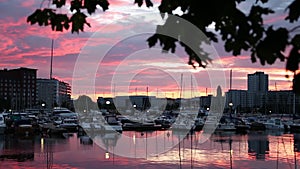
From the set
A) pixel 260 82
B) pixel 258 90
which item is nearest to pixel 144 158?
pixel 260 82

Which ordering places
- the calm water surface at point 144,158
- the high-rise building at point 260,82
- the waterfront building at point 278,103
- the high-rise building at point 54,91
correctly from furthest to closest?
1. the high-rise building at point 54,91
2. the high-rise building at point 260,82
3. the waterfront building at point 278,103
4. the calm water surface at point 144,158

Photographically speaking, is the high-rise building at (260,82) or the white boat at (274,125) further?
the high-rise building at (260,82)

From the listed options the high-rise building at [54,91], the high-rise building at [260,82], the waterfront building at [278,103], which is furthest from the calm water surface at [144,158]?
the high-rise building at [54,91]

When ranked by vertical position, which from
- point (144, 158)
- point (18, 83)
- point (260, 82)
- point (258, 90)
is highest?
point (260, 82)

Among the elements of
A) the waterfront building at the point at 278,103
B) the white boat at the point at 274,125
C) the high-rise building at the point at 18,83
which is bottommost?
the white boat at the point at 274,125

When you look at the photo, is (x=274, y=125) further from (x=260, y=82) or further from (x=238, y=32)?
(x=260, y=82)

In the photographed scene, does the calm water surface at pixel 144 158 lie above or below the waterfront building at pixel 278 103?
below

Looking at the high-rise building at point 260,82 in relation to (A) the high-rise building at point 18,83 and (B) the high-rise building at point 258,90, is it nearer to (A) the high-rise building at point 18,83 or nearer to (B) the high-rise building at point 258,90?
(B) the high-rise building at point 258,90

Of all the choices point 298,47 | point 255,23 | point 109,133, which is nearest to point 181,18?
point 255,23

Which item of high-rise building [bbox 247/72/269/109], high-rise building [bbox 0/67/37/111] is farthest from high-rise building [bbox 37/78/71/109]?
high-rise building [bbox 247/72/269/109]

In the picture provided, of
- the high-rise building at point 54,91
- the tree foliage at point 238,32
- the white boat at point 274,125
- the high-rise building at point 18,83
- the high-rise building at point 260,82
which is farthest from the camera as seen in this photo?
the high-rise building at point 18,83

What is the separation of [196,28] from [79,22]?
4.65ft

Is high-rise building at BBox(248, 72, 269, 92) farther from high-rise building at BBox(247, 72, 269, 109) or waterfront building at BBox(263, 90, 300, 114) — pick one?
waterfront building at BBox(263, 90, 300, 114)

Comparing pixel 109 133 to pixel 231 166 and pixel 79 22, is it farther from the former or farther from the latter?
pixel 79 22
